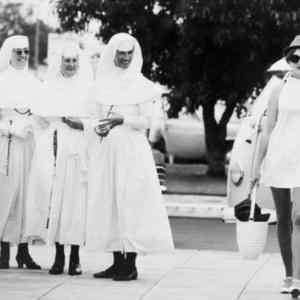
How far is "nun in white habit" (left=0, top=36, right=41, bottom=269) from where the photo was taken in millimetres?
11773

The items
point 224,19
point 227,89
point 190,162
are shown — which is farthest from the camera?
point 190,162

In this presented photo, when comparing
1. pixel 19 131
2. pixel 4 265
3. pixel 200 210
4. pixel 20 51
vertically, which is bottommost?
pixel 200 210

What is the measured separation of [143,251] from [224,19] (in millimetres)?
12070

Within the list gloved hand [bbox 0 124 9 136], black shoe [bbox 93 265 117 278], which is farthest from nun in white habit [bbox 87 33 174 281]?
gloved hand [bbox 0 124 9 136]

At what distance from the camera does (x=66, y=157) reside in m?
11.5

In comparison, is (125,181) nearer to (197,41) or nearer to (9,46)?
(9,46)

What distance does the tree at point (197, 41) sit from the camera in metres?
23.2

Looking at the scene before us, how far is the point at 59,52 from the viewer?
38.0 ft

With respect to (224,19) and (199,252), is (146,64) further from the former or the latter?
(199,252)

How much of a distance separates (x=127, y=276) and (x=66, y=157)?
Result: 44.4 inches

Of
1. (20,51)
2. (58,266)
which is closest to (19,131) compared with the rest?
(20,51)

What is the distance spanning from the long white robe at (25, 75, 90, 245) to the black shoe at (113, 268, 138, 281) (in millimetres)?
467

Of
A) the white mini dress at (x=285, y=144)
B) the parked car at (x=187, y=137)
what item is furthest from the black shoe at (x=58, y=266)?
the parked car at (x=187, y=137)

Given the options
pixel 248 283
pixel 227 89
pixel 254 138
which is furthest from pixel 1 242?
pixel 227 89
